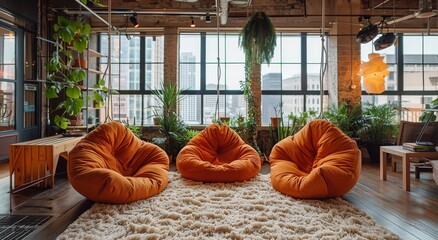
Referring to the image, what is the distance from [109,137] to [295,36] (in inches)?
199

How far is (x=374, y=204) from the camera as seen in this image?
3137mm

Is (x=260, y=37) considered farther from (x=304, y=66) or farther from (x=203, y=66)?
(x=304, y=66)

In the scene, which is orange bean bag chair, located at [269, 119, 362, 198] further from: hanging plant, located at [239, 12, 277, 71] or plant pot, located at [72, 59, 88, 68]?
plant pot, located at [72, 59, 88, 68]

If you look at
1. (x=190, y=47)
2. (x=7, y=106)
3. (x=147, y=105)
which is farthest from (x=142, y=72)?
(x=7, y=106)

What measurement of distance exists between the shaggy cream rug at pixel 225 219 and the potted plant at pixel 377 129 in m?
3.08

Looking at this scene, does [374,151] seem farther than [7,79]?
Yes

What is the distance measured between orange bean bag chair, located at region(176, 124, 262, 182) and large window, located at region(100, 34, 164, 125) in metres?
2.96

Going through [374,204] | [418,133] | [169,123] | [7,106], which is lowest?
[374,204]

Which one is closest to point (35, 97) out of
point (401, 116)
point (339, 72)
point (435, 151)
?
point (339, 72)

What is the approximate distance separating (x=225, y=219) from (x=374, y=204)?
177 cm

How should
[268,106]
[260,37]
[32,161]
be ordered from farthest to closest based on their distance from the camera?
1. [268,106]
2. [260,37]
3. [32,161]

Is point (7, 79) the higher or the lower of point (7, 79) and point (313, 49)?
the lower

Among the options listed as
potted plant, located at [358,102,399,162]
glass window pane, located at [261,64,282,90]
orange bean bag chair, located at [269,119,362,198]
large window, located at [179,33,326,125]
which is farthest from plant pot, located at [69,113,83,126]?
potted plant, located at [358,102,399,162]

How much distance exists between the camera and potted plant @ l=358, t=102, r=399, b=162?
555cm
